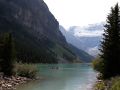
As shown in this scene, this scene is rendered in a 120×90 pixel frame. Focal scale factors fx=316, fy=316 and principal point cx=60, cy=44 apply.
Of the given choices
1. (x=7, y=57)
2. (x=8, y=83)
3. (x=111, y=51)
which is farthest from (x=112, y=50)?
(x=7, y=57)

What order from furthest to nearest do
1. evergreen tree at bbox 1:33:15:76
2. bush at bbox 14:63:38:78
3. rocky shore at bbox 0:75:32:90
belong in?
1. bush at bbox 14:63:38:78
2. evergreen tree at bbox 1:33:15:76
3. rocky shore at bbox 0:75:32:90

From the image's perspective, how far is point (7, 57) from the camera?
8781 cm

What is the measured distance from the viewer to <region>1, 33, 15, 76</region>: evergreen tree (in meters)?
87.4

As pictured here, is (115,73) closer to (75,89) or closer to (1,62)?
(75,89)

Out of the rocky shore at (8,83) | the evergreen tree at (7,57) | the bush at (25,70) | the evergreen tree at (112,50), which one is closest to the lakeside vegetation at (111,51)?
the evergreen tree at (112,50)

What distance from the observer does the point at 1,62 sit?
87.3 meters

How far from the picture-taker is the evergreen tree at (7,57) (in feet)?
287

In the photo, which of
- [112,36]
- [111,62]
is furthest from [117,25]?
[111,62]

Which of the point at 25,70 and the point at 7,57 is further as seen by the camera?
the point at 25,70

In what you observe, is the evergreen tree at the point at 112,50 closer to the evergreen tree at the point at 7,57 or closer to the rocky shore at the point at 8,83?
the rocky shore at the point at 8,83

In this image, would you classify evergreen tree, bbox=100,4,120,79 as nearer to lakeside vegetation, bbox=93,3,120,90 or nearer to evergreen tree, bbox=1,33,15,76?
lakeside vegetation, bbox=93,3,120,90

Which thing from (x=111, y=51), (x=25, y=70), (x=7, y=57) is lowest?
(x=25, y=70)

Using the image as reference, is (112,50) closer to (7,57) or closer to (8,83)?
(8,83)

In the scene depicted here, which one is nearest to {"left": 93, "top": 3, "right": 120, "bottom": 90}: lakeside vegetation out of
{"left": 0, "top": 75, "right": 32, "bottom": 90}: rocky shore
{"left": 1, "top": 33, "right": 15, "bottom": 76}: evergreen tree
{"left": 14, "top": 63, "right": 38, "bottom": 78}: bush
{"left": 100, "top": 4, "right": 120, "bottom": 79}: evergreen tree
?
{"left": 100, "top": 4, "right": 120, "bottom": 79}: evergreen tree
